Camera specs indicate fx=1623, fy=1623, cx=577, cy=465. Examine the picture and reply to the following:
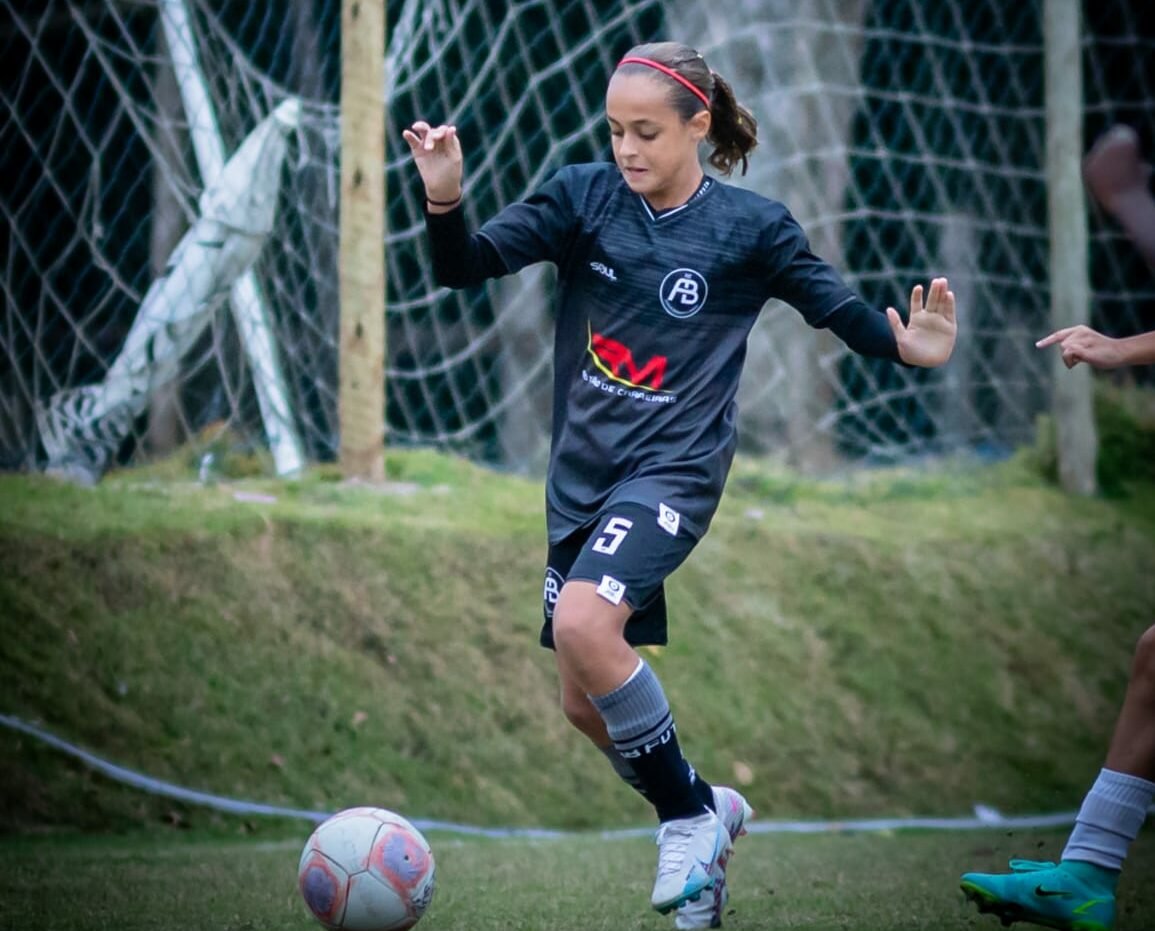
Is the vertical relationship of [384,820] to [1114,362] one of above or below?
below

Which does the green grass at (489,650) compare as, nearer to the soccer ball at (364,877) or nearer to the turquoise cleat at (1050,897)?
the soccer ball at (364,877)

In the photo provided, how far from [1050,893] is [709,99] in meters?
2.01

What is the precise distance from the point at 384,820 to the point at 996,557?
4.80 metres

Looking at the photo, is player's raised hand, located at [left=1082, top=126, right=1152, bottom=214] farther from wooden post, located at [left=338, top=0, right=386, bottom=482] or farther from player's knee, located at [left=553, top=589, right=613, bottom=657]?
wooden post, located at [left=338, top=0, right=386, bottom=482]

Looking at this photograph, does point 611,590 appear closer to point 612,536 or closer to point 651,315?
point 612,536

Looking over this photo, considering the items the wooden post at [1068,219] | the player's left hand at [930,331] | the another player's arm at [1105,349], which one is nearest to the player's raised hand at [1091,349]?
the another player's arm at [1105,349]

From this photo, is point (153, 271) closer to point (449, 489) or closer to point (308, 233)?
point (308, 233)

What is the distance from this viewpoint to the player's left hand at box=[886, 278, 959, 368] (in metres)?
3.77

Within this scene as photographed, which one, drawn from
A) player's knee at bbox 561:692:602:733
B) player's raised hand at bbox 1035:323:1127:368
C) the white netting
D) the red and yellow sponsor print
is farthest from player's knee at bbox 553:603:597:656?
the white netting

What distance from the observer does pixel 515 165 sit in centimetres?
762

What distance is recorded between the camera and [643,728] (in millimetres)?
3643

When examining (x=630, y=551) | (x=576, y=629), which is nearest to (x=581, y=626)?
(x=576, y=629)

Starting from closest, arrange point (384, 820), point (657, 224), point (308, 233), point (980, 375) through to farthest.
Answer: point (384, 820), point (657, 224), point (308, 233), point (980, 375)

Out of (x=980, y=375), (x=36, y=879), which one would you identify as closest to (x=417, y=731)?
(x=36, y=879)
